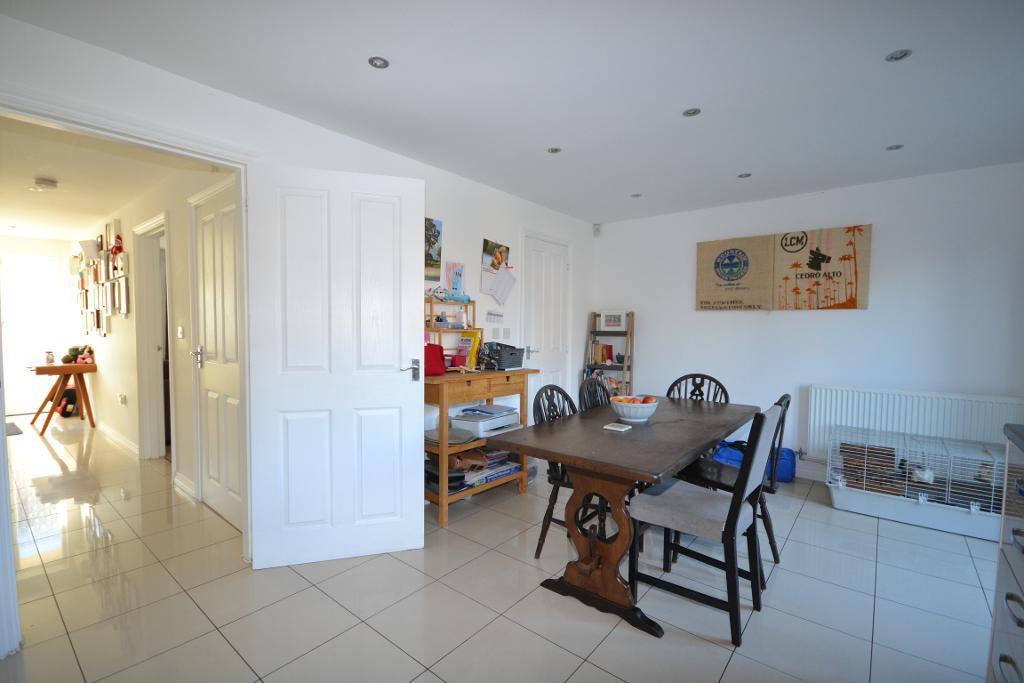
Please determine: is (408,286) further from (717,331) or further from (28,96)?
(717,331)

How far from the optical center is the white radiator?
316cm

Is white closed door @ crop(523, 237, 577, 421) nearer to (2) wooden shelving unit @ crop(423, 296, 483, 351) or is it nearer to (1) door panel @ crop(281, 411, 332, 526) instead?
(2) wooden shelving unit @ crop(423, 296, 483, 351)

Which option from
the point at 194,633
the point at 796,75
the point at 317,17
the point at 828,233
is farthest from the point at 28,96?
the point at 828,233

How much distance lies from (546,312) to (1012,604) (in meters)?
3.58

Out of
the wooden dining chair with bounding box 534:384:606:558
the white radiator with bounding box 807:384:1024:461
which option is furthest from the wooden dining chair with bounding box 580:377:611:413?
the white radiator with bounding box 807:384:1024:461

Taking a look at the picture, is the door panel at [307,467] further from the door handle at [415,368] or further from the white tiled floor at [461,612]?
the door handle at [415,368]

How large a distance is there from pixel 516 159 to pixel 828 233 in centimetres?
272

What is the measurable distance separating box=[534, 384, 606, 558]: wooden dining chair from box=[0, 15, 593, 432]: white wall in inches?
47.6

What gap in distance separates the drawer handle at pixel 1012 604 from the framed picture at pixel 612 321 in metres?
3.65

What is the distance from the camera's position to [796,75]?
2.05 m

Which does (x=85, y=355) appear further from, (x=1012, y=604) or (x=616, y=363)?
(x=1012, y=604)

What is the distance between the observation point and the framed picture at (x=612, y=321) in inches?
191

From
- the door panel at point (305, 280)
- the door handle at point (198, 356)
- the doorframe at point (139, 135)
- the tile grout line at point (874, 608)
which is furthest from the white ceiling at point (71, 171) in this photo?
the tile grout line at point (874, 608)

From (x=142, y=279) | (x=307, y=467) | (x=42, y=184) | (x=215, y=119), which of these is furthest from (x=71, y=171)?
(x=307, y=467)
